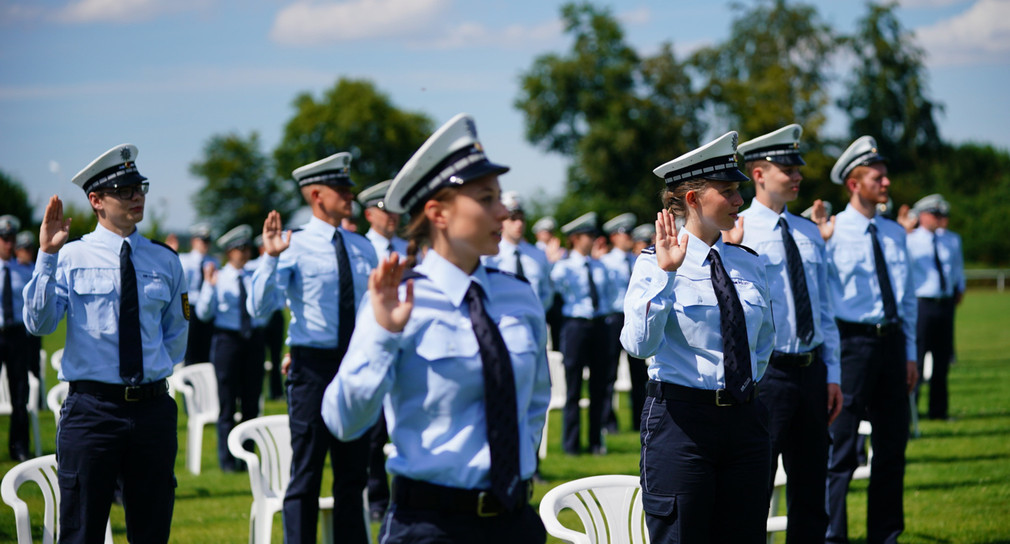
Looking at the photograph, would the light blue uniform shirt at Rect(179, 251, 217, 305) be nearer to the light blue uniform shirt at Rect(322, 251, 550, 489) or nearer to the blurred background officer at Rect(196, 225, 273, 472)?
the blurred background officer at Rect(196, 225, 273, 472)

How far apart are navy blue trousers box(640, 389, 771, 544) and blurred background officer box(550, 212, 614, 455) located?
6.27 metres

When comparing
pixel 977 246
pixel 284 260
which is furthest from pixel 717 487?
pixel 977 246

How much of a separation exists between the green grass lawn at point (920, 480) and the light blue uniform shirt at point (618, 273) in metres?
1.67

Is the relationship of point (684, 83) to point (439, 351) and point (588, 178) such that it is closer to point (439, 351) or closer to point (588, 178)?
point (588, 178)

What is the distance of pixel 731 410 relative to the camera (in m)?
4.02

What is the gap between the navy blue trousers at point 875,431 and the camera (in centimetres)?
600

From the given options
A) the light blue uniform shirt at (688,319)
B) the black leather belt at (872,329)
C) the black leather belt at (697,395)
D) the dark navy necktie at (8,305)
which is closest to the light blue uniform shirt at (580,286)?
the black leather belt at (872,329)

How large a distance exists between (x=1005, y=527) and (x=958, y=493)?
109 cm

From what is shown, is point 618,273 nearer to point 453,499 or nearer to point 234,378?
point 234,378

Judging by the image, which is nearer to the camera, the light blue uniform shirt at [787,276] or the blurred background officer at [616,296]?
the light blue uniform shirt at [787,276]

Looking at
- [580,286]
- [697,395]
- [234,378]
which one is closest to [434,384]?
[697,395]

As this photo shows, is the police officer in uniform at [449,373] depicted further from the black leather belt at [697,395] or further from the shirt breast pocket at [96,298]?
the shirt breast pocket at [96,298]

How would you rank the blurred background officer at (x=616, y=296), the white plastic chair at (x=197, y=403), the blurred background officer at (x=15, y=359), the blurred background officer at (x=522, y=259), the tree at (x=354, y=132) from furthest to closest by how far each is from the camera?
the tree at (x=354, y=132) → the blurred background officer at (x=616, y=296) → the blurred background officer at (x=522, y=259) → the blurred background officer at (x=15, y=359) → the white plastic chair at (x=197, y=403)

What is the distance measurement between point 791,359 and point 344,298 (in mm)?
2809
